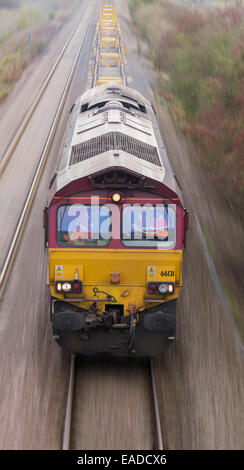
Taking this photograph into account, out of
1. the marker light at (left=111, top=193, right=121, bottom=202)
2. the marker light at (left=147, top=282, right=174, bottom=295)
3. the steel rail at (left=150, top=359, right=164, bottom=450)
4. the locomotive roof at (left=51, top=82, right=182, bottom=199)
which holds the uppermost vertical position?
the locomotive roof at (left=51, top=82, right=182, bottom=199)

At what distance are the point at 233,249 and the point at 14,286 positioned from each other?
6.26 m

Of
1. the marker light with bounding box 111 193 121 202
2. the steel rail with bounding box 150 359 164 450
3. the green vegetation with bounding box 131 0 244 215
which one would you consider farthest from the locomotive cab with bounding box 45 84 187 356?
the green vegetation with bounding box 131 0 244 215

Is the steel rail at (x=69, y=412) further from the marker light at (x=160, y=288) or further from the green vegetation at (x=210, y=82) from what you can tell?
the green vegetation at (x=210, y=82)

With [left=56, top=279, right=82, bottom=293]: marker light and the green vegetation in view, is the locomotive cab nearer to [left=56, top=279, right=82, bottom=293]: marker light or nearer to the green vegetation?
[left=56, top=279, right=82, bottom=293]: marker light

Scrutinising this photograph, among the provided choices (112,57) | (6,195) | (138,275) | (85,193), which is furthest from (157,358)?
(112,57)

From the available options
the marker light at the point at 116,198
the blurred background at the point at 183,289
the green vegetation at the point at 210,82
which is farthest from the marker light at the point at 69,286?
the green vegetation at the point at 210,82

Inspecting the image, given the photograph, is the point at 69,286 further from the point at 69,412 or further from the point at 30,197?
the point at 30,197

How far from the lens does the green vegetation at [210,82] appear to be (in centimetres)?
1792

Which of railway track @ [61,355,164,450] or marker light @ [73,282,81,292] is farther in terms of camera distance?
marker light @ [73,282,81,292]

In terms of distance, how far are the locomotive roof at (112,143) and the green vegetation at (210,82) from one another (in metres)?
4.66

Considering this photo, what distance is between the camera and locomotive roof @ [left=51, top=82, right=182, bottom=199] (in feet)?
32.4

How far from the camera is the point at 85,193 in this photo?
383 inches

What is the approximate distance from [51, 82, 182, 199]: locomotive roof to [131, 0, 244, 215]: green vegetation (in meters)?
4.66
